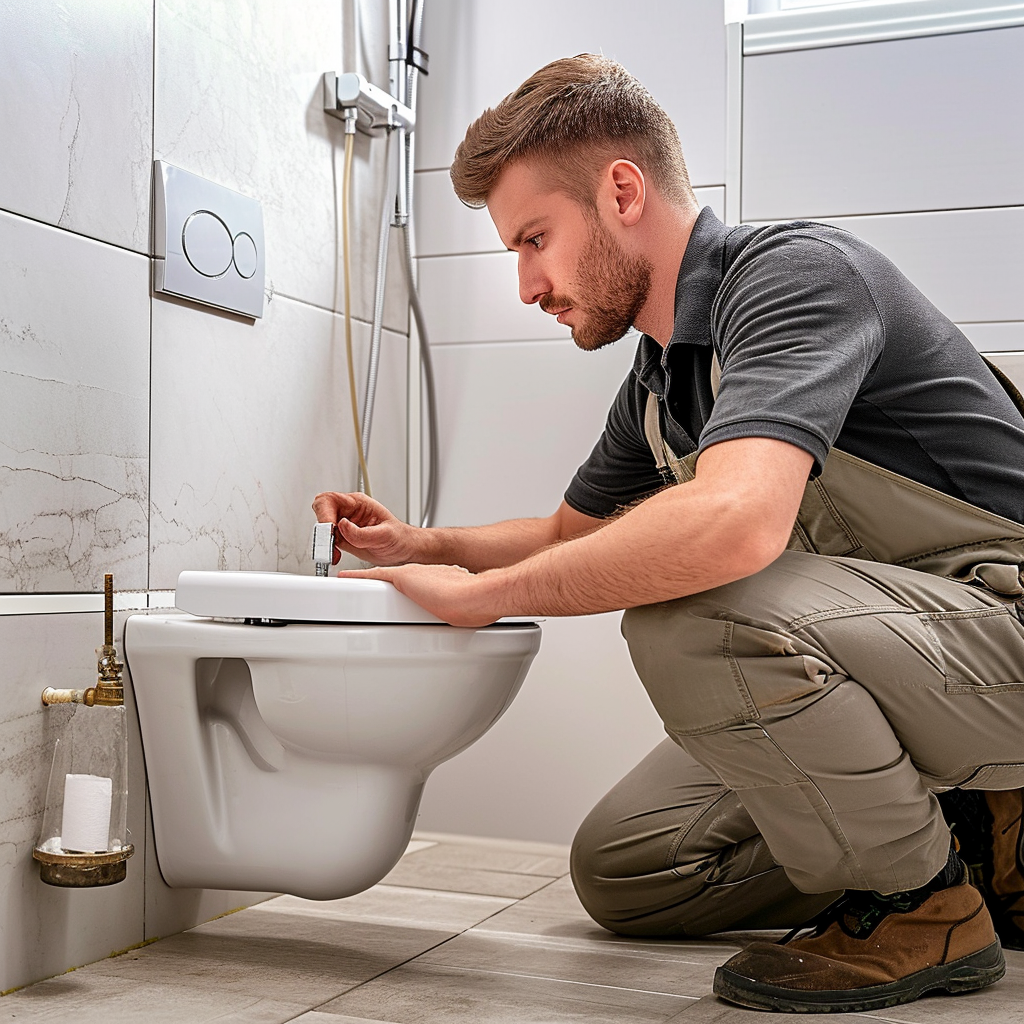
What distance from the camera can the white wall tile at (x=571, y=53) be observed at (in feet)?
6.12

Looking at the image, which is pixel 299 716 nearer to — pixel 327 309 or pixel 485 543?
pixel 485 543

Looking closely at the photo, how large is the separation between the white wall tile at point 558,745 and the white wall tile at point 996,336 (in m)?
0.69

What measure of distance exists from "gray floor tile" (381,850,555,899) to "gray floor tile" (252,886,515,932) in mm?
28

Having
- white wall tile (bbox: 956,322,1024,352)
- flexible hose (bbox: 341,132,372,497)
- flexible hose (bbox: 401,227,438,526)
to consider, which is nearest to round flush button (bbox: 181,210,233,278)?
flexible hose (bbox: 341,132,372,497)

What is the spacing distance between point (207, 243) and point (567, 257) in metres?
0.47

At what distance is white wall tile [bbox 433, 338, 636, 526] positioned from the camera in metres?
1.91

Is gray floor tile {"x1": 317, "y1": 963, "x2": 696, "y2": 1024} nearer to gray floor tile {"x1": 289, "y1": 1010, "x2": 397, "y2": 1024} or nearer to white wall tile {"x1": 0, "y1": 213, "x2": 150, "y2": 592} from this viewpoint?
gray floor tile {"x1": 289, "y1": 1010, "x2": 397, "y2": 1024}

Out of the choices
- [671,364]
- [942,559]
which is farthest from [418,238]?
[942,559]

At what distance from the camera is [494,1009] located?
1.11m

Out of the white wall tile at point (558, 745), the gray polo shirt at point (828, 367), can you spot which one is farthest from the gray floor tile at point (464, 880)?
the gray polo shirt at point (828, 367)

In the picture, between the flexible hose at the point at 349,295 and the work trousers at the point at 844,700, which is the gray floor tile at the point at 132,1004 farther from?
the flexible hose at the point at 349,295

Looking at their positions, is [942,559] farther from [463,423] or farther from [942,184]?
[463,423]

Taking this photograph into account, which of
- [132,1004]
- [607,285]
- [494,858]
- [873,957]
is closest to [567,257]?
[607,285]

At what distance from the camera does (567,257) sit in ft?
4.19
